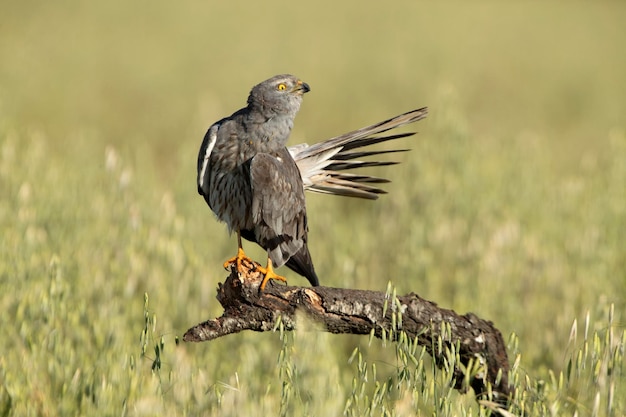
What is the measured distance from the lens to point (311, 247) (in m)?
10.7

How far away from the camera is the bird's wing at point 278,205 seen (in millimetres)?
5953

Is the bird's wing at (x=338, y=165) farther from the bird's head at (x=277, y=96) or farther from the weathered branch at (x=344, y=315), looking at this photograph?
the weathered branch at (x=344, y=315)

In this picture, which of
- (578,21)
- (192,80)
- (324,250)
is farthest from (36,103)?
(578,21)

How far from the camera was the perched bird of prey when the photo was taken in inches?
237

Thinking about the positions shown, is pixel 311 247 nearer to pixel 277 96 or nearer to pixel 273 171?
pixel 277 96

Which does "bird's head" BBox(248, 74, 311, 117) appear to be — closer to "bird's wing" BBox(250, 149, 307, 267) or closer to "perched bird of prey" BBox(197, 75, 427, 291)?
"perched bird of prey" BBox(197, 75, 427, 291)

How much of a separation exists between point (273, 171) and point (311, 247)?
15.8 feet

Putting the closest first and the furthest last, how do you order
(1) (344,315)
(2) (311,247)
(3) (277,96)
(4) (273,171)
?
(1) (344,315)
(4) (273,171)
(3) (277,96)
(2) (311,247)

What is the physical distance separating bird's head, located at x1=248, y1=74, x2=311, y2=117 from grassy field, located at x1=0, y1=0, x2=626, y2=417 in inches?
73.6

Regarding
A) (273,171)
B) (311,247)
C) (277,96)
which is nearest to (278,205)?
A: (273,171)

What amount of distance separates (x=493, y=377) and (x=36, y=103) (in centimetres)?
1980

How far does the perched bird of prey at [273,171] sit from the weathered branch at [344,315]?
0.87m

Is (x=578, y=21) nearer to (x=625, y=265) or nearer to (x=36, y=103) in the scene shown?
(x=36, y=103)

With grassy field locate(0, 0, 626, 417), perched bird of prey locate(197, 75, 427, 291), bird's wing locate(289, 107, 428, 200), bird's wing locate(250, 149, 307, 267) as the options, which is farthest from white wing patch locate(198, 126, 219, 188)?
grassy field locate(0, 0, 626, 417)
